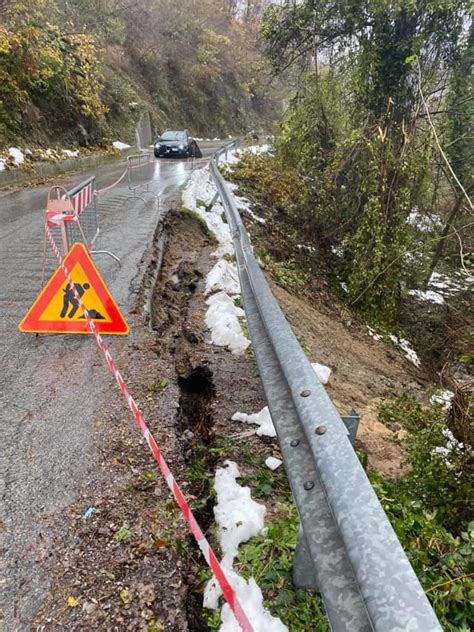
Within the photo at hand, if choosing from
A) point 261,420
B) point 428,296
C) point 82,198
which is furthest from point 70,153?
point 261,420

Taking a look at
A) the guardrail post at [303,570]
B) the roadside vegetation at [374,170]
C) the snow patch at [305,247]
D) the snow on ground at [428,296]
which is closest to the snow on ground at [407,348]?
the roadside vegetation at [374,170]

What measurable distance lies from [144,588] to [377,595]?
4.42ft

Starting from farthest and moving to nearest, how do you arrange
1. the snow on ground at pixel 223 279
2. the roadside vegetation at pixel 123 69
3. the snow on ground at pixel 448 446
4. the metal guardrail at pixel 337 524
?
the roadside vegetation at pixel 123 69 → the snow on ground at pixel 223 279 → the snow on ground at pixel 448 446 → the metal guardrail at pixel 337 524

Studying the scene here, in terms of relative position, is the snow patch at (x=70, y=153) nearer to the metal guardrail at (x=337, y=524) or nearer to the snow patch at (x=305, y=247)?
the snow patch at (x=305, y=247)

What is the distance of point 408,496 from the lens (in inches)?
108

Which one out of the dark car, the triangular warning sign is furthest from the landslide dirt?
the dark car

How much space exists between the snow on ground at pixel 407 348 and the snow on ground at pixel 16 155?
1170 cm

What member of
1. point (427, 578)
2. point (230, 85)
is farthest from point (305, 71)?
point (230, 85)

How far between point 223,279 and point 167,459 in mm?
3187

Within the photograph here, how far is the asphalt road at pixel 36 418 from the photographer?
2.17 metres

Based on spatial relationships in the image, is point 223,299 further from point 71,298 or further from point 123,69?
point 123,69

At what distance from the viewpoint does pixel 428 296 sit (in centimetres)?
1265

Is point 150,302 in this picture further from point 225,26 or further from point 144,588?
point 225,26

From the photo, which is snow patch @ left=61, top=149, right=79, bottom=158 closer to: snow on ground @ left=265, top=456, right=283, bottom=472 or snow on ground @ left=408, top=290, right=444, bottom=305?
snow on ground @ left=408, top=290, right=444, bottom=305
